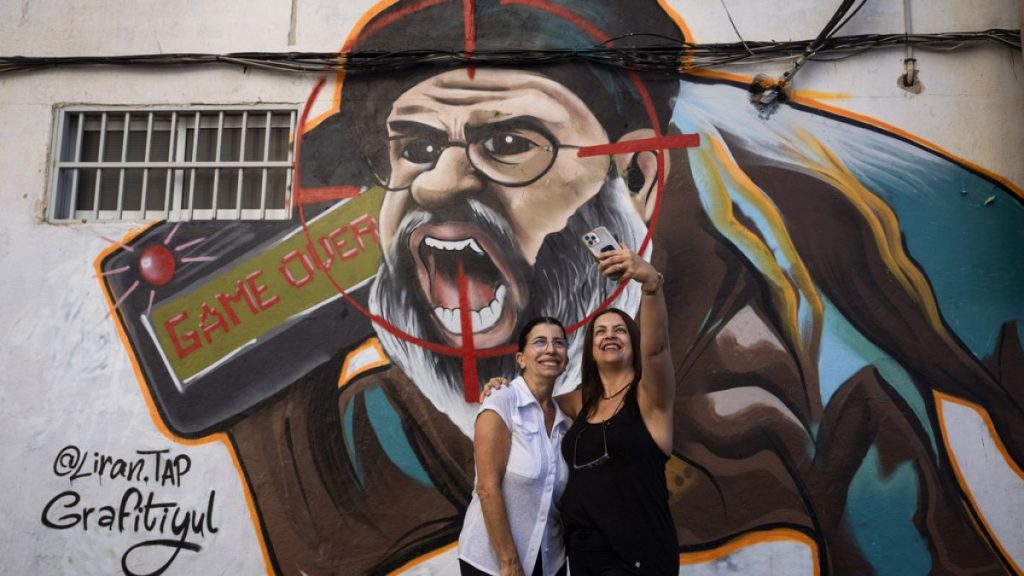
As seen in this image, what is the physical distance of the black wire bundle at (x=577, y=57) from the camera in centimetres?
532

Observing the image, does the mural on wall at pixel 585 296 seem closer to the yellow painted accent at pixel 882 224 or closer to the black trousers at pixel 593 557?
the yellow painted accent at pixel 882 224

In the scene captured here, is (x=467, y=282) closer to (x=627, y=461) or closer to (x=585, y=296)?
(x=585, y=296)

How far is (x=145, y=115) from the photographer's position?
5.70 m

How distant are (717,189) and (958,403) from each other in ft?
5.69

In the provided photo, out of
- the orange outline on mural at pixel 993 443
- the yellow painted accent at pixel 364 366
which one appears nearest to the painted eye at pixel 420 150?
the yellow painted accent at pixel 364 366

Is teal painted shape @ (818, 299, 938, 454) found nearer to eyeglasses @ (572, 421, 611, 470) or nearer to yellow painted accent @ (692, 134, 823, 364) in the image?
yellow painted accent @ (692, 134, 823, 364)

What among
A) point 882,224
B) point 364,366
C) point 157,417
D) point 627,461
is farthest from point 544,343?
point 157,417

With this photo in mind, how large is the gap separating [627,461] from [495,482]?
1.55 feet

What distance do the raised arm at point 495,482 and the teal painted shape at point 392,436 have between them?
6.01ft

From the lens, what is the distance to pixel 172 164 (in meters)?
5.65

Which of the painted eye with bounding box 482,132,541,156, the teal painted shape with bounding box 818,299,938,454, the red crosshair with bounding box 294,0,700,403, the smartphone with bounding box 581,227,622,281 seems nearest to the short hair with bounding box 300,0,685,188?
the red crosshair with bounding box 294,0,700,403

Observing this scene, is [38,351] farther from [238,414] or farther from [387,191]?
[387,191]

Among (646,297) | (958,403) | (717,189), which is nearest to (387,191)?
(717,189)

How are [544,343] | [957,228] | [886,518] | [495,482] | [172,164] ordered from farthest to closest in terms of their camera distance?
[172,164], [957,228], [886,518], [544,343], [495,482]
